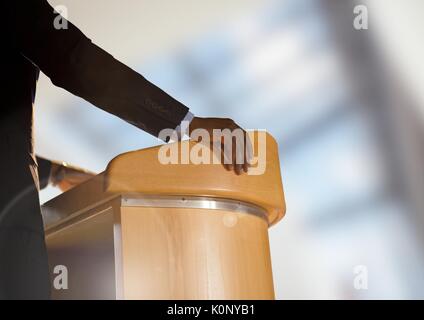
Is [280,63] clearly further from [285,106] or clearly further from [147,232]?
[147,232]

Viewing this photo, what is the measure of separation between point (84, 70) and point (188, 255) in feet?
1.08

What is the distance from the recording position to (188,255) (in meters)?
0.98

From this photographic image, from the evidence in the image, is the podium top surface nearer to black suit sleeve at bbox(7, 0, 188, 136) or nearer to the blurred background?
black suit sleeve at bbox(7, 0, 188, 136)

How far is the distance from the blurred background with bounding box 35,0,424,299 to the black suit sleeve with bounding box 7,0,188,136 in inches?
55.9

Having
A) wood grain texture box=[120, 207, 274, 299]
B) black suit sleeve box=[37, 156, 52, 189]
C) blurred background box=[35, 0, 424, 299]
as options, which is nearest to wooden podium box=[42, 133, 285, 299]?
wood grain texture box=[120, 207, 274, 299]

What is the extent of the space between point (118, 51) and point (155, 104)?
1783 millimetres

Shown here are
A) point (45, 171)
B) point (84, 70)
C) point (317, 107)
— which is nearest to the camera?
point (84, 70)

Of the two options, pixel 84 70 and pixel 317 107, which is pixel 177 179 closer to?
pixel 84 70

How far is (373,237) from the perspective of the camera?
227cm

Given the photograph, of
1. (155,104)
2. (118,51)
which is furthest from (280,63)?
(155,104)

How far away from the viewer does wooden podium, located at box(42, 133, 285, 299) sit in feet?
3.13

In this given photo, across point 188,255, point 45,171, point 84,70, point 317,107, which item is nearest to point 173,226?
point 188,255

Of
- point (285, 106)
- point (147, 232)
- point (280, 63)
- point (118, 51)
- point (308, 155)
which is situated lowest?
point (147, 232)
